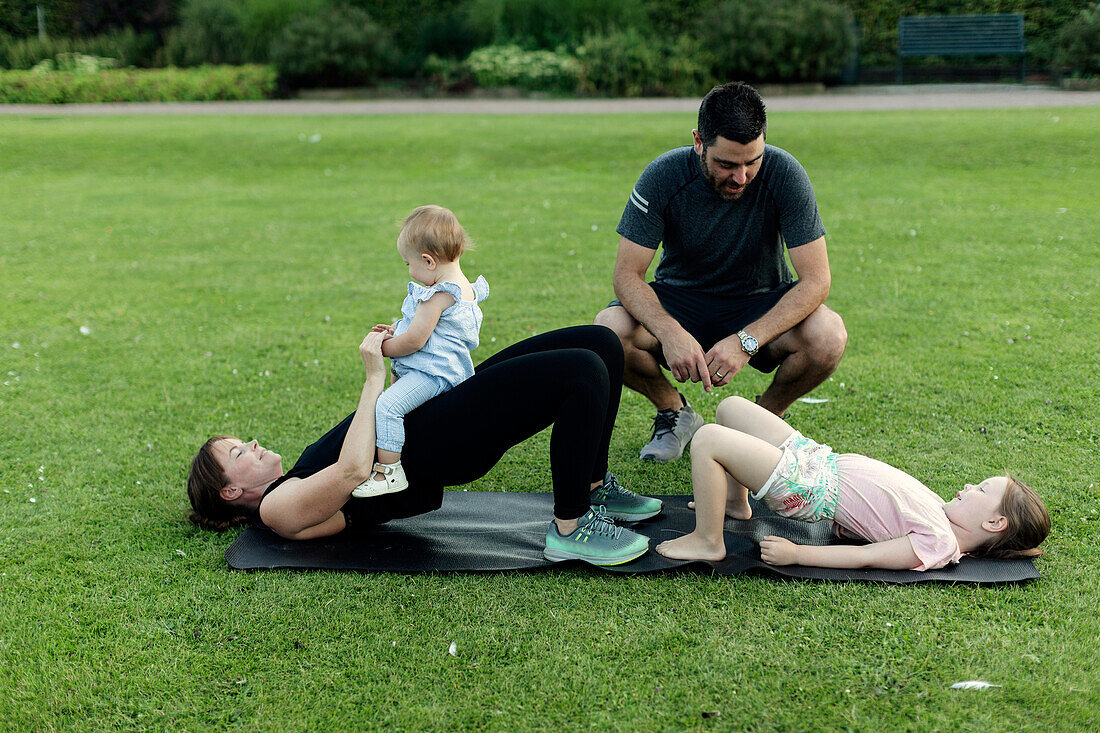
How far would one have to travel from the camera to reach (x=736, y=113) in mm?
3559

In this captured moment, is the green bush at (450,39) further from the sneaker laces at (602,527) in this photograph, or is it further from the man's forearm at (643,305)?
the sneaker laces at (602,527)

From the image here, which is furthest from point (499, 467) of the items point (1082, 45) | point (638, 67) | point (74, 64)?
point (74, 64)

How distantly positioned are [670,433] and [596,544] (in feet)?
3.74

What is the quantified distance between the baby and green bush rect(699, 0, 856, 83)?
15.6 m

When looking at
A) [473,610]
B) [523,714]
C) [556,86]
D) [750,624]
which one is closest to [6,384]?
[473,610]

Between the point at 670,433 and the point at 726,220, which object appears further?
the point at 670,433

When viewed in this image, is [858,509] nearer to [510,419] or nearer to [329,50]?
[510,419]

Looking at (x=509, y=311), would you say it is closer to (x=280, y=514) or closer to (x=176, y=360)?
(x=176, y=360)

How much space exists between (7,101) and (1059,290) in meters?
19.7

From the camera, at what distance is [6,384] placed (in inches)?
202

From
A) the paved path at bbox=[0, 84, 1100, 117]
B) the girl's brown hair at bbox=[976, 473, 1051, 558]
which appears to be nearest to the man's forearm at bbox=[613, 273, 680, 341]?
the girl's brown hair at bbox=[976, 473, 1051, 558]

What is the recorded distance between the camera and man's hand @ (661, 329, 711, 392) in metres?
3.77

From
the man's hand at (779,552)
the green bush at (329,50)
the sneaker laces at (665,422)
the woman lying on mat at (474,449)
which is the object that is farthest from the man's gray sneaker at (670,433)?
the green bush at (329,50)

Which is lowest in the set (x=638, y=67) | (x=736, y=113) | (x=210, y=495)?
(x=210, y=495)
